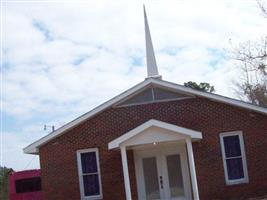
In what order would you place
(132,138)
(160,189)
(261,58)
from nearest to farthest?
(132,138) < (160,189) < (261,58)

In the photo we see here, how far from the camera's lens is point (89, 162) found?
77.3 ft

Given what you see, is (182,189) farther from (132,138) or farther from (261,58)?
(261,58)

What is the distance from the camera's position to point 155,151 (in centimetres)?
2359

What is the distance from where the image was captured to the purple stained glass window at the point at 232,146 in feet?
75.7

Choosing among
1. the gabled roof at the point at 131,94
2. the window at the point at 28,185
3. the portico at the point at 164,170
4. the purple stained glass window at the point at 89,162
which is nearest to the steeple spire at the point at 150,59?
the gabled roof at the point at 131,94

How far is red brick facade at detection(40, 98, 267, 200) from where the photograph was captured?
22.8 metres

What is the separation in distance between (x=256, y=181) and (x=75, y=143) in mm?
7737

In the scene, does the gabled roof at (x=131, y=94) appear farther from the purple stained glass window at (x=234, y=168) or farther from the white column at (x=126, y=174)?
the white column at (x=126, y=174)

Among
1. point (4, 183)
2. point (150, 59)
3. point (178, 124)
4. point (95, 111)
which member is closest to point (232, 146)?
point (178, 124)

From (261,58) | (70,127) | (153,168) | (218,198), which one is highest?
(261,58)

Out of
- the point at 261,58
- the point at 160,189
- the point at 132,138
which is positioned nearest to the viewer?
the point at 132,138

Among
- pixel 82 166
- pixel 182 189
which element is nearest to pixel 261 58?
pixel 182 189

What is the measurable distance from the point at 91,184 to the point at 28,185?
757cm

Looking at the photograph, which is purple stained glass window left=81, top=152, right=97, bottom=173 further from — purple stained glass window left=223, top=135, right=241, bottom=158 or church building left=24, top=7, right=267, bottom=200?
purple stained glass window left=223, top=135, right=241, bottom=158
